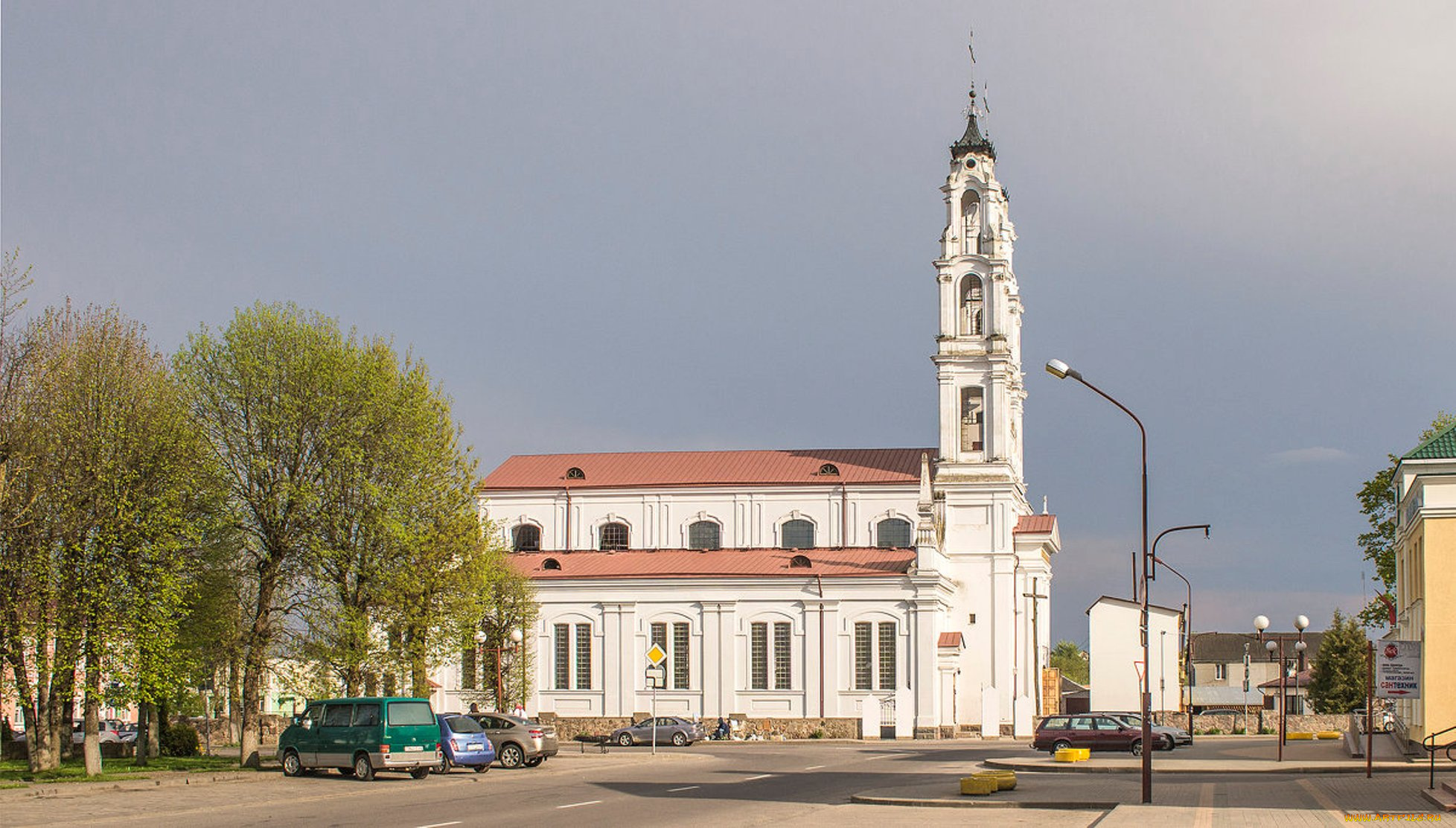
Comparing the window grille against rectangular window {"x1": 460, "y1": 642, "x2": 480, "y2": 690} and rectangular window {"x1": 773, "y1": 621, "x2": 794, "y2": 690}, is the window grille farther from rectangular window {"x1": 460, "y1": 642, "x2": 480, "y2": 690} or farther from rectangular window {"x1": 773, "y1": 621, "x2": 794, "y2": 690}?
rectangular window {"x1": 773, "y1": 621, "x2": 794, "y2": 690}

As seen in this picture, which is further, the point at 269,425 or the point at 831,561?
the point at 831,561

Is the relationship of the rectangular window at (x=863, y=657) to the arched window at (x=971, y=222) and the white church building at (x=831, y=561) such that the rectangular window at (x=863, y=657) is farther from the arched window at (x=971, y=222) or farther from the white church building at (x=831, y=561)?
the arched window at (x=971, y=222)

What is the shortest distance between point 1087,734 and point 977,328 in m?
33.5

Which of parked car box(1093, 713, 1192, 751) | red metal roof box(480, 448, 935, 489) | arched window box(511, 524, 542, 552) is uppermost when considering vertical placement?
red metal roof box(480, 448, 935, 489)

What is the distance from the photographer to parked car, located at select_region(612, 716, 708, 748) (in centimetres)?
5588

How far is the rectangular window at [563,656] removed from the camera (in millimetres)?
68062

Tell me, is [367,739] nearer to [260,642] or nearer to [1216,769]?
[260,642]

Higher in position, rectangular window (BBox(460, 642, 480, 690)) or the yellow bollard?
the yellow bollard

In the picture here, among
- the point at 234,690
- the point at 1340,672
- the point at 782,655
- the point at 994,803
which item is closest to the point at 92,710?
the point at 234,690

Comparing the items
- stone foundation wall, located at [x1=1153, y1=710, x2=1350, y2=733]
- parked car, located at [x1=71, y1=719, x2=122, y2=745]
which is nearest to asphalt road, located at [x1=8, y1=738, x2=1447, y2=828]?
parked car, located at [x1=71, y1=719, x2=122, y2=745]

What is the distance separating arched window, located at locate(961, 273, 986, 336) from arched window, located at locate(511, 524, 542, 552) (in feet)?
79.8

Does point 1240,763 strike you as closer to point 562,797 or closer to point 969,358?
point 562,797

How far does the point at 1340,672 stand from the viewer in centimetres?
9831

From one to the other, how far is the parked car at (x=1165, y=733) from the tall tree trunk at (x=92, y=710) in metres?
28.7
